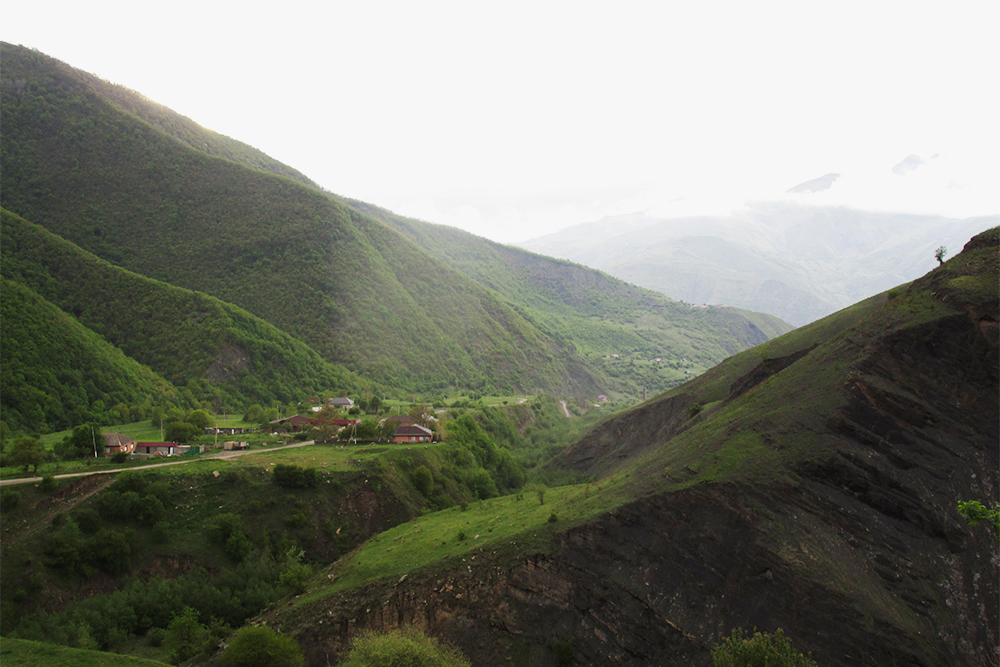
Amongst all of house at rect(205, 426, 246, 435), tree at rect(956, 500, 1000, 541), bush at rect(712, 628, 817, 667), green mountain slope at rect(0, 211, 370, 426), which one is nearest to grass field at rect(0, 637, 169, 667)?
bush at rect(712, 628, 817, 667)

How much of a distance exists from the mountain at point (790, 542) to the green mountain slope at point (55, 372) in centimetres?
4868

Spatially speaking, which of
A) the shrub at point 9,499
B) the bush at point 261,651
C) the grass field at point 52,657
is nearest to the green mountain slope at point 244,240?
the shrub at point 9,499

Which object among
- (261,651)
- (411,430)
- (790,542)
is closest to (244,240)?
(411,430)

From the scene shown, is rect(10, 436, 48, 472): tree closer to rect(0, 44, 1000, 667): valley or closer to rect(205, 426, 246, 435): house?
rect(0, 44, 1000, 667): valley

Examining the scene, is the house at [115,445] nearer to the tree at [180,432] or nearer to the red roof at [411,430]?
the tree at [180,432]

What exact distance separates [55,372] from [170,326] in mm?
28526

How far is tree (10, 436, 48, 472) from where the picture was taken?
43438 mm

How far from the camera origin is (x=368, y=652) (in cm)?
3022

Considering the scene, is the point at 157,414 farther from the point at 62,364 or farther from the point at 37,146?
the point at 37,146

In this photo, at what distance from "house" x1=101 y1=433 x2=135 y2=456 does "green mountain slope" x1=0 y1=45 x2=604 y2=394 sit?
65214 millimetres

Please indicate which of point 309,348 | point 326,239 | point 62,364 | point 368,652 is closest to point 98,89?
point 326,239

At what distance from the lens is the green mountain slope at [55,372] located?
215ft

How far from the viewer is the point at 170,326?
98.9m

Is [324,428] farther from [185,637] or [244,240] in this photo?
[244,240]
